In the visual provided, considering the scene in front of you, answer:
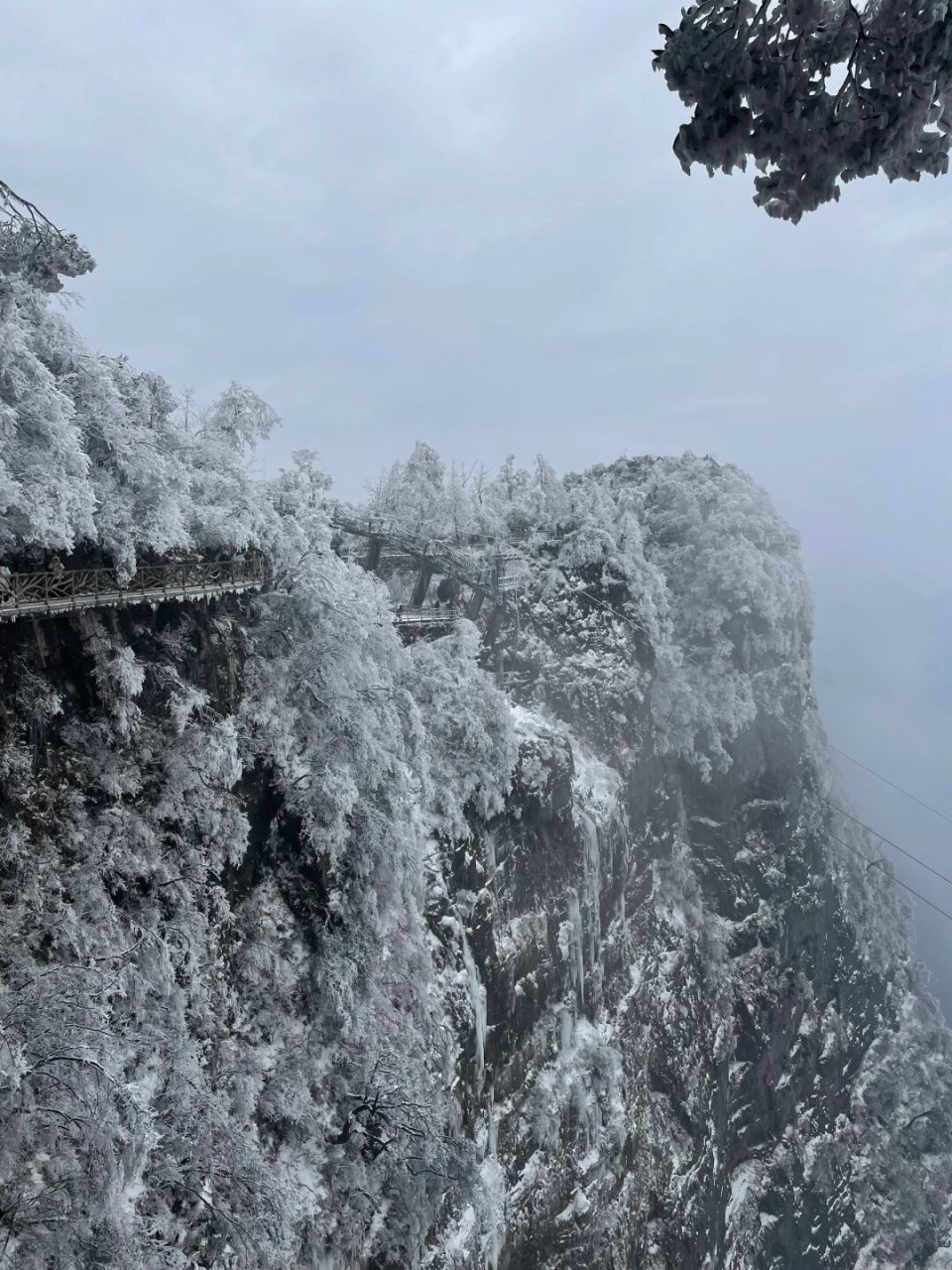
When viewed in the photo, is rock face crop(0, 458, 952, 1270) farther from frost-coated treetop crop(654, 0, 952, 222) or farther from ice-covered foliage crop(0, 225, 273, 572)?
frost-coated treetop crop(654, 0, 952, 222)

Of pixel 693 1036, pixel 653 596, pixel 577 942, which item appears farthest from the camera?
pixel 653 596

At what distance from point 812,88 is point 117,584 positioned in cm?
1614

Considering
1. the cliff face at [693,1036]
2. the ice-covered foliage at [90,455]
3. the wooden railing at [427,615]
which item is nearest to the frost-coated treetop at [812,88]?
the ice-covered foliage at [90,455]

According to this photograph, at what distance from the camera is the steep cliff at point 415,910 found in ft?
48.2

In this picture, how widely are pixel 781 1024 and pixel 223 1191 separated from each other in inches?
1297

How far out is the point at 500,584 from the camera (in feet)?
128

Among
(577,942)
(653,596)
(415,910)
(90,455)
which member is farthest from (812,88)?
(653,596)

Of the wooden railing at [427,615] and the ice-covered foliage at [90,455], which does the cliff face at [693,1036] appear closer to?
the wooden railing at [427,615]

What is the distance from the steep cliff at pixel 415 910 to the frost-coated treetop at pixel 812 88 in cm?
1396

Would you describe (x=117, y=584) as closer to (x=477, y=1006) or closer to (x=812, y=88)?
(x=812, y=88)

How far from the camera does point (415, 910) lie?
2261cm

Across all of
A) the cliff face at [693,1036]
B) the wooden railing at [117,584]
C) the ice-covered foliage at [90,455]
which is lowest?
the cliff face at [693,1036]

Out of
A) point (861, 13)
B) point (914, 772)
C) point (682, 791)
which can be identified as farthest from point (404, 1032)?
point (914, 772)

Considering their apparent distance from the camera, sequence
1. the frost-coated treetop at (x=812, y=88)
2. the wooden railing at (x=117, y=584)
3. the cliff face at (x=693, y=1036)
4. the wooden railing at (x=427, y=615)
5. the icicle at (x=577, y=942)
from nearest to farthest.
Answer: the frost-coated treetop at (x=812, y=88)
the wooden railing at (x=117, y=584)
the cliff face at (x=693, y=1036)
the icicle at (x=577, y=942)
the wooden railing at (x=427, y=615)
